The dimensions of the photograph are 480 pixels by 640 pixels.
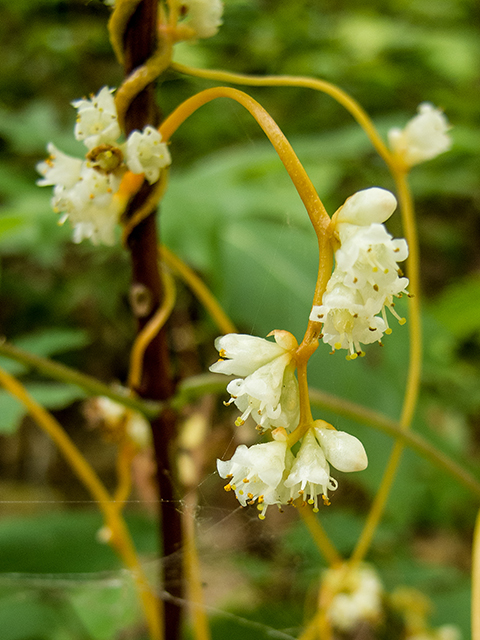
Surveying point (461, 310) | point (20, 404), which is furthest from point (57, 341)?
point (461, 310)

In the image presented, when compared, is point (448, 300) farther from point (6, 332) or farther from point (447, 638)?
point (6, 332)

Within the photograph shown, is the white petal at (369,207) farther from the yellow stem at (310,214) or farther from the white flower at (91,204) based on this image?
the white flower at (91,204)

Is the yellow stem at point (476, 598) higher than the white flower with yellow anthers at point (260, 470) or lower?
lower

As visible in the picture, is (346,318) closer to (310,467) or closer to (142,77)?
(310,467)

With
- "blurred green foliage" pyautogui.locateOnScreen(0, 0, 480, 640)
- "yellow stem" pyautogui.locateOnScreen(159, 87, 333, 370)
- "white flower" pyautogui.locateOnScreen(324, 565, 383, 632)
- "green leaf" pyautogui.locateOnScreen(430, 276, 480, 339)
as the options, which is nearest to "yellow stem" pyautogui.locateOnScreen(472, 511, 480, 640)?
"blurred green foliage" pyautogui.locateOnScreen(0, 0, 480, 640)

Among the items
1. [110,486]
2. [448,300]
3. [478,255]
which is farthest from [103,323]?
[478,255]

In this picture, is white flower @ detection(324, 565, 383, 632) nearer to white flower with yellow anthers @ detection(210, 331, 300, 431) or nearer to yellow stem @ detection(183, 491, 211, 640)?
yellow stem @ detection(183, 491, 211, 640)

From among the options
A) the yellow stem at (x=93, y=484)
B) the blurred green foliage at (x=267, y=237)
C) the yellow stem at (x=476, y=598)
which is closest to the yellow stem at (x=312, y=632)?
the blurred green foliage at (x=267, y=237)
